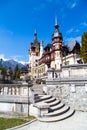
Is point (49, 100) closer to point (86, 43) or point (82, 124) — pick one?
point (82, 124)

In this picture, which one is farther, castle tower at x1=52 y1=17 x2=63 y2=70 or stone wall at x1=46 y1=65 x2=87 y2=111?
castle tower at x1=52 y1=17 x2=63 y2=70

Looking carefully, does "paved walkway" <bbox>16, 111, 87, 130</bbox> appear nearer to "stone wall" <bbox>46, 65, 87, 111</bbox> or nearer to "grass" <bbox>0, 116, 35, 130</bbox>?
"grass" <bbox>0, 116, 35, 130</bbox>

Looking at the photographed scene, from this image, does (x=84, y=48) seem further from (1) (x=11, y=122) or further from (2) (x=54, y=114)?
(1) (x=11, y=122)

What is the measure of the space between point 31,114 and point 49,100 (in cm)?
196

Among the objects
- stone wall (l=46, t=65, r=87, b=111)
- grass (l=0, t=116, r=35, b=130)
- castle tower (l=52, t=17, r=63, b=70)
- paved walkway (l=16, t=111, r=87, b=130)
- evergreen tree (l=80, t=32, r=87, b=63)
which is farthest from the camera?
castle tower (l=52, t=17, r=63, b=70)

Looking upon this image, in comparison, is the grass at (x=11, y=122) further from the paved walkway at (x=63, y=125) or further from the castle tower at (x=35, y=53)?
the castle tower at (x=35, y=53)

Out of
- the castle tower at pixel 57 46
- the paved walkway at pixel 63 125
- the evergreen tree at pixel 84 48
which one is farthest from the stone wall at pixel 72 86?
the castle tower at pixel 57 46

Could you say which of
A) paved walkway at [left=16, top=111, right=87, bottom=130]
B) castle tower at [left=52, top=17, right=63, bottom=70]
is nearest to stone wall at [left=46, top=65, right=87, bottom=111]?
paved walkway at [left=16, top=111, right=87, bottom=130]

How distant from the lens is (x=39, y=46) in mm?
95688

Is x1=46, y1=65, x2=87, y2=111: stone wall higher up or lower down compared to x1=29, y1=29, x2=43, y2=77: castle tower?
lower down

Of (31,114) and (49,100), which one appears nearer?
(31,114)

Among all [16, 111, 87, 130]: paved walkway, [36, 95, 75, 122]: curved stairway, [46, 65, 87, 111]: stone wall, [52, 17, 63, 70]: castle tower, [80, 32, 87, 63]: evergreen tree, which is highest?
[52, 17, 63, 70]: castle tower

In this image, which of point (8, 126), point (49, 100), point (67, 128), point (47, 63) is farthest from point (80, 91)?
point (47, 63)

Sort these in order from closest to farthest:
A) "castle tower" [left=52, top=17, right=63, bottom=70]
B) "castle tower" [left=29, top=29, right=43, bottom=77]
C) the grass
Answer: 1. the grass
2. "castle tower" [left=52, top=17, right=63, bottom=70]
3. "castle tower" [left=29, top=29, right=43, bottom=77]
